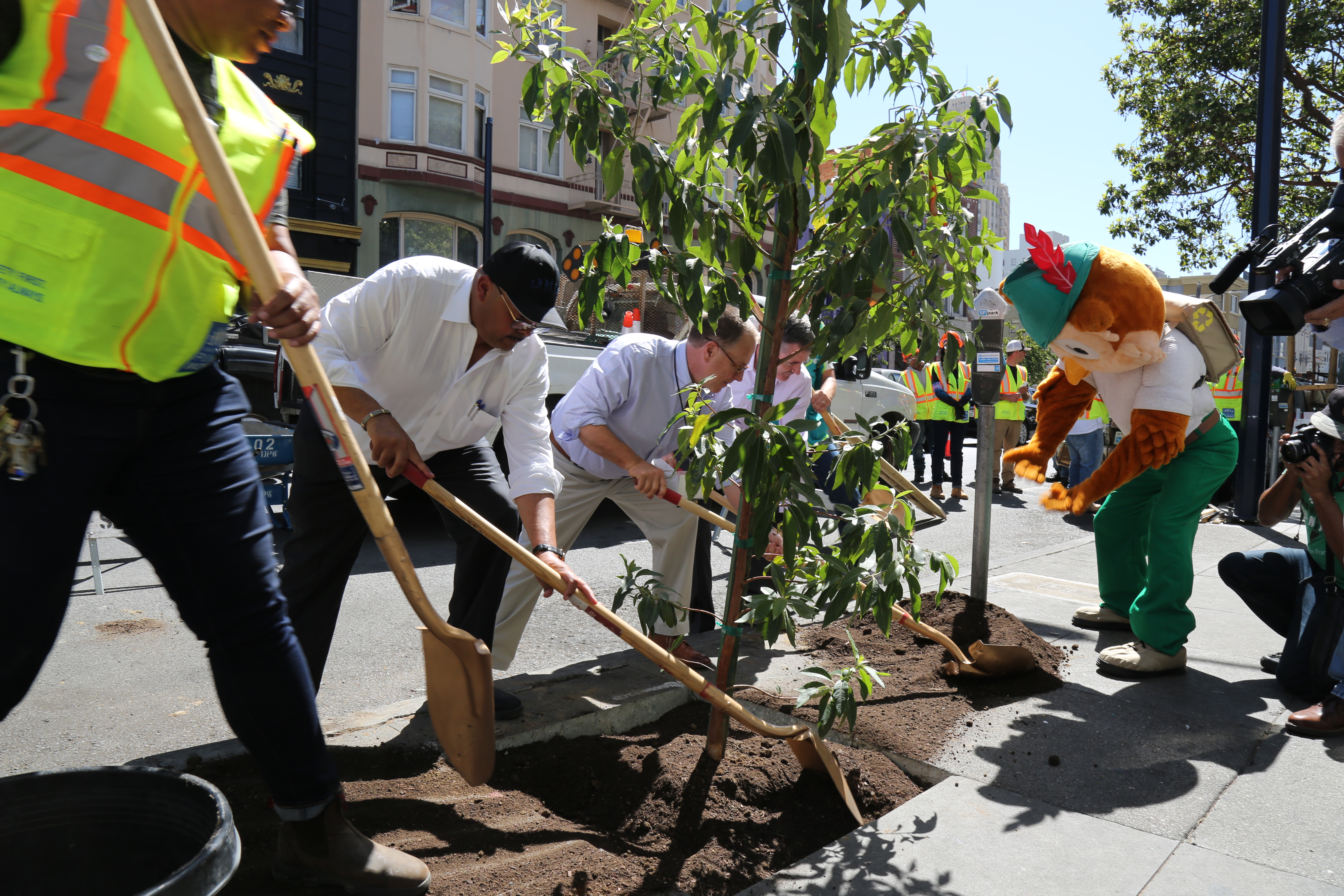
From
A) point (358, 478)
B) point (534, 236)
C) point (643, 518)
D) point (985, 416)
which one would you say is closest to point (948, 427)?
point (985, 416)

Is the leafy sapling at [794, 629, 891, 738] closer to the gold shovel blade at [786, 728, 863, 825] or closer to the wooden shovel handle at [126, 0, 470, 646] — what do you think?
the gold shovel blade at [786, 728, 863, 825]

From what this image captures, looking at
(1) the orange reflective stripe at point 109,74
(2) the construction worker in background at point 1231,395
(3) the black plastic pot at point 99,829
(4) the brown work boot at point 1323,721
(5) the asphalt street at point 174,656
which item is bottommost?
(5) the asphalt street at point 174,656

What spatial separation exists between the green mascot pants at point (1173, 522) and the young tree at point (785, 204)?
5.67 feet

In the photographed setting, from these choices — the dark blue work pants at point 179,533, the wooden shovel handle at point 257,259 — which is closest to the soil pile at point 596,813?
the dark blue work pants at point 179,533

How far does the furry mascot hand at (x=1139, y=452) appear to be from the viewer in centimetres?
372

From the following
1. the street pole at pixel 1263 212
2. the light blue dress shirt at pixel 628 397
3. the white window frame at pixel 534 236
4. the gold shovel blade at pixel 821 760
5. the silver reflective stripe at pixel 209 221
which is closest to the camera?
the silver reflective stripe at pixel 209 221

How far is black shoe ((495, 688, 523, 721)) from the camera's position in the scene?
10.3 ft

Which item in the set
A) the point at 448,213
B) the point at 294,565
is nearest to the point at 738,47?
the point at 294,565

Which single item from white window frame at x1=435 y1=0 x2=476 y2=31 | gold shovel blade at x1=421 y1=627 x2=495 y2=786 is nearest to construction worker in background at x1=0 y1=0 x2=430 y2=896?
gold shovel blade at x1=421 y1=627 x2=495 y2=786

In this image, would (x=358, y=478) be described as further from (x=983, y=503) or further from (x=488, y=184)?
(x=488, y=184)

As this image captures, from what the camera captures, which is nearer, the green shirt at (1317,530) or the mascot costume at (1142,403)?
the green shirt at (1317,530)

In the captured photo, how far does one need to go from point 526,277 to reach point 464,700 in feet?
4.50

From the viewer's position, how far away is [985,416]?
468 cm

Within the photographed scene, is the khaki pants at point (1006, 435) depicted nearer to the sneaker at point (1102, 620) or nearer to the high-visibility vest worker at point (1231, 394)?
the high-visibility vest worker at point (1231, 394)
